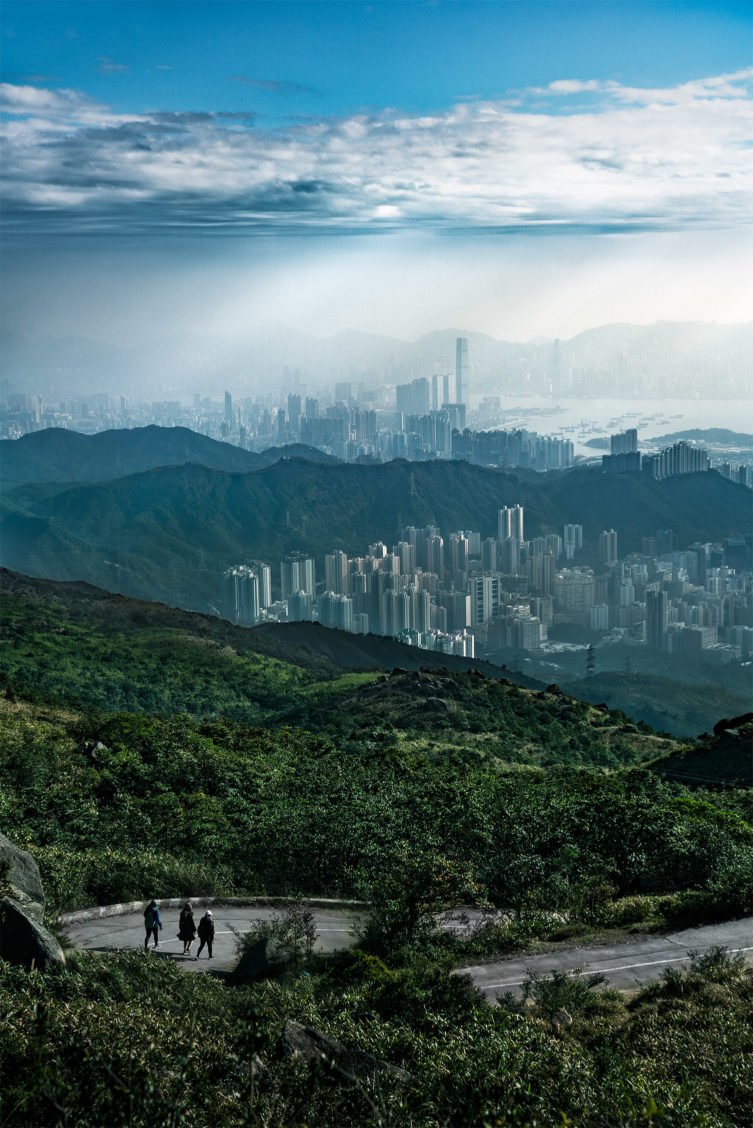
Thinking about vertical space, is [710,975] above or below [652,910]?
above

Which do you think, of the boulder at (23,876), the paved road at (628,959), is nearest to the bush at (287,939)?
the paved road at (628,959)

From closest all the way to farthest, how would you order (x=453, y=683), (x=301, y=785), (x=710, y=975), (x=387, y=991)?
(x=387, y=991) < (x=710, y=975) < (x=301, y=785) < (x=453, y=683)

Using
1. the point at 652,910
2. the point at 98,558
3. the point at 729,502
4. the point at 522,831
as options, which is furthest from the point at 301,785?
the point at 729,502

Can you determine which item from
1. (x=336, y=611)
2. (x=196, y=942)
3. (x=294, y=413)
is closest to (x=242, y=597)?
(x=336, y=611)

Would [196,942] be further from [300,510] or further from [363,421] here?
[363,421]

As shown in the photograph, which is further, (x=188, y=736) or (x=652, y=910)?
(x=188, y=736)

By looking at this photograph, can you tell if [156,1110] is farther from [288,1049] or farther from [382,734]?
[382,734]
